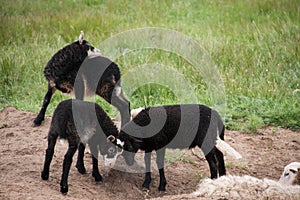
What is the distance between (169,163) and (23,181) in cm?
220

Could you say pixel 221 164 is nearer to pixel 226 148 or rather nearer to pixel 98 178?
pixel 226 148

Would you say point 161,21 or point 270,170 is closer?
point 270,170

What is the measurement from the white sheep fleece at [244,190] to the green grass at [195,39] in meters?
2.83

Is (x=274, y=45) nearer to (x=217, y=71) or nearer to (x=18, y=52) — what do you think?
(x=217, y=71)

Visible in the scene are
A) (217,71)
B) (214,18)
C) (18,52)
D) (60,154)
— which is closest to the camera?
(60,154)

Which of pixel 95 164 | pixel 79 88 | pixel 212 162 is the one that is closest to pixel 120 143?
pixel 95 164

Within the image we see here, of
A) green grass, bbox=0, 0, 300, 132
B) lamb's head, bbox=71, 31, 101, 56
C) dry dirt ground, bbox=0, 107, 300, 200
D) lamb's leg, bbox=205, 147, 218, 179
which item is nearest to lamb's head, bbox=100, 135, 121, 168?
dry dirt ground, bbox=0, 107, 300, 200

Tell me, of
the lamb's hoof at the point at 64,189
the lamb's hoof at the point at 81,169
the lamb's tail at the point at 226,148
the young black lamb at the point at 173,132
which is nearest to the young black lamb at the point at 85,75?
the young black lamb at the point at 173,132

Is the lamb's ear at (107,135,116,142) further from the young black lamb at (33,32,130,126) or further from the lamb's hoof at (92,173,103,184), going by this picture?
the young black lamb at (33,32,130,126)

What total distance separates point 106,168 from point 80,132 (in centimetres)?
101

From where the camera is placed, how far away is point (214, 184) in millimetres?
5328

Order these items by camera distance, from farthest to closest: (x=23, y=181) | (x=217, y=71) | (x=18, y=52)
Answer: (x=18, y=52)
(x=217, y=71)
(x=23, y=181)

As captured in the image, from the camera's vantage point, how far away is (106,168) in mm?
6715

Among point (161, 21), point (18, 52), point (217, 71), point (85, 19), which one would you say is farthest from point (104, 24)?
point (217, 71)
